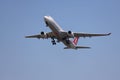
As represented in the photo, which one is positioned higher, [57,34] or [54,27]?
[54,27]

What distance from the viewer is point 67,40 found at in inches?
3494

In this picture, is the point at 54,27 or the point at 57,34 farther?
the point at 57,34

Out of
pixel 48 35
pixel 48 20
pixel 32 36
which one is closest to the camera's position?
pixel 48 20

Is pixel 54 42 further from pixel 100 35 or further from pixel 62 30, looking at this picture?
pixel 100 35

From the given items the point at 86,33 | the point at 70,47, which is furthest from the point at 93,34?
the point at 70,47

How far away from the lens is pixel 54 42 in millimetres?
87875

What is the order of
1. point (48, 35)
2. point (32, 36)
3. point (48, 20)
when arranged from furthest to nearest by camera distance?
point (32, 36)
point (48, 35)
point (48, 20)

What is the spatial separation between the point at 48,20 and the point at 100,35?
13191 millimetres

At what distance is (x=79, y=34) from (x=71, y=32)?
367 cm

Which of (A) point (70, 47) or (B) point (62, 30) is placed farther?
(A) point (70, 47)

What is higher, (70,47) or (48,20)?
(48,20)

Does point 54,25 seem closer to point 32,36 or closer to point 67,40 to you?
point 67,40

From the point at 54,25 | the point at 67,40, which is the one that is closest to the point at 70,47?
the point at 67,40

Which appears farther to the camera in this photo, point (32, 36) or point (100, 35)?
point (32, 36)
